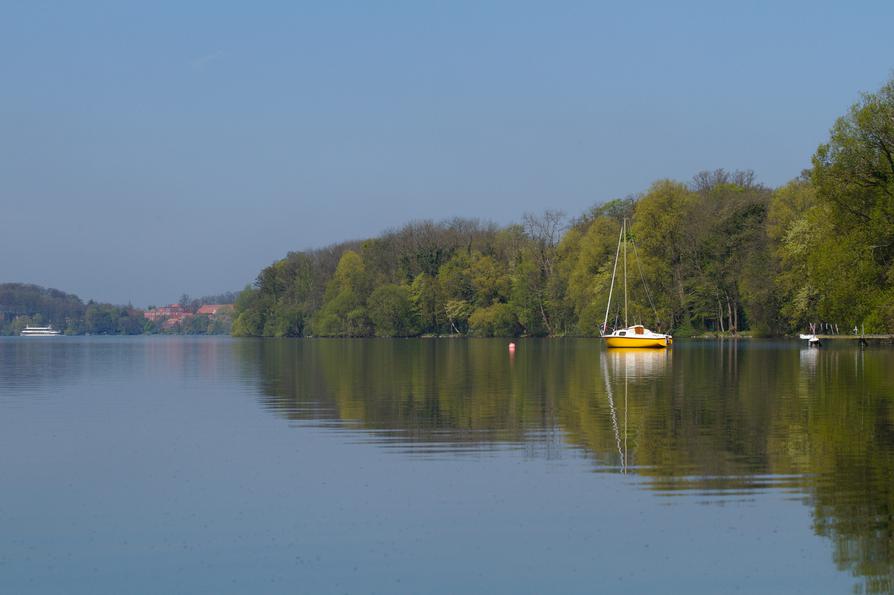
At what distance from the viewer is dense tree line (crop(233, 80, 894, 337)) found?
58.7 metres

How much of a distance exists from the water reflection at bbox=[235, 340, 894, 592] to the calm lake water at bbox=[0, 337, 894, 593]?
3.9 inches

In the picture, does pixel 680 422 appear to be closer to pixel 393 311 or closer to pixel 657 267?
pixel 657 267

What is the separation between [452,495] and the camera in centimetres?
1636

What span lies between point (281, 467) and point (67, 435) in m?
7.99

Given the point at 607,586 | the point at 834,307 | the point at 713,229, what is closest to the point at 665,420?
the point at 607,586

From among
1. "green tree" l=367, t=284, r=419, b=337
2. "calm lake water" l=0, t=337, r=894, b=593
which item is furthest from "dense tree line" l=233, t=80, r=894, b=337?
"calm lake water" l=0, t=337, r=894, b=593

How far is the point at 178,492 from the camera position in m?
17.1

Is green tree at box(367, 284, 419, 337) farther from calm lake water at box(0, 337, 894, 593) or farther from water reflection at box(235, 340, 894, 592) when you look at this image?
calm lake water at box(0, 337, 894, 593)

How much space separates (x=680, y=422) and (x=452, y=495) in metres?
11.4

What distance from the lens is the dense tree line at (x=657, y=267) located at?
193 ft

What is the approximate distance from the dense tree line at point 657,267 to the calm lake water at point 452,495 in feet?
91.8

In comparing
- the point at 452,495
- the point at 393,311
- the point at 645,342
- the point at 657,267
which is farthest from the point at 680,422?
the point at 393,311

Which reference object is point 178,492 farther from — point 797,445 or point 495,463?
point 797,445

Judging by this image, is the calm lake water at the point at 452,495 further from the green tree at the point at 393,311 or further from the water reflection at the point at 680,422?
the green tree at the point at 393,311
